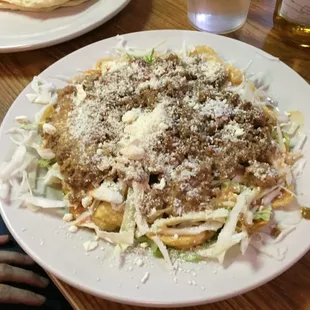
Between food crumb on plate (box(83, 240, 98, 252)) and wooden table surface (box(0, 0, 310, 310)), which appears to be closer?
food crumb on plate (box(83, 240, 98, 252))

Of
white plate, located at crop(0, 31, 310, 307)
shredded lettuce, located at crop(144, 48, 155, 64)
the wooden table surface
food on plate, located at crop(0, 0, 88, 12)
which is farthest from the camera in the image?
food on plate, located at crop(0, 0, 88, 12)

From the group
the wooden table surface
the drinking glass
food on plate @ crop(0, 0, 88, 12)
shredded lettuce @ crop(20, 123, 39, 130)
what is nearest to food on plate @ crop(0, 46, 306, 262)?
shredded lettuce @ crop(20, 123, 39, 130)

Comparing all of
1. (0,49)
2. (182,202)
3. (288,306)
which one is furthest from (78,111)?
(288,306)

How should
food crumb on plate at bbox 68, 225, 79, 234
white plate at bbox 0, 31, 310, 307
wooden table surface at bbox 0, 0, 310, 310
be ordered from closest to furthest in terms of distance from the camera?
white plate at bbox 0, 31, 310, 307 < food crumb on plate at bbox 68, 225, 79, 234 < wooden table surface at bbox 0, 0, 310, 310

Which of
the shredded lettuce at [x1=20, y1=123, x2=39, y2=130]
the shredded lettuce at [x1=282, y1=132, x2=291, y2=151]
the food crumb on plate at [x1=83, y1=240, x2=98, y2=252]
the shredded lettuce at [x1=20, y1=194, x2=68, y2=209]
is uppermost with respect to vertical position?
the shredded lettuce at [x1=282, y1=132, x2=291, y2=151]

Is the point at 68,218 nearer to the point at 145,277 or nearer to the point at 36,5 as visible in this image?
the point at 145,277

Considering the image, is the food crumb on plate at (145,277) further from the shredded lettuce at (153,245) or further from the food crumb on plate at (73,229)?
the food crumb on plate at (73,229)

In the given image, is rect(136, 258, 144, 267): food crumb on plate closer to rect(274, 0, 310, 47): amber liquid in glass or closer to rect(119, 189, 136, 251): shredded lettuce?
rect(119, 189, 136, 251): shredded lettuce
